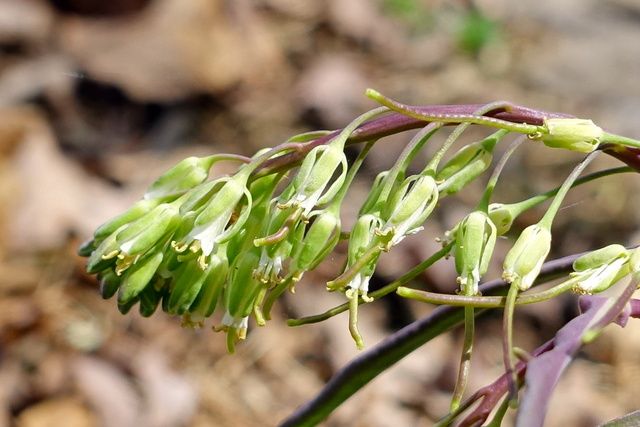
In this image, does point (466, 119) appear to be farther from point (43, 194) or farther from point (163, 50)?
point (163, 50)


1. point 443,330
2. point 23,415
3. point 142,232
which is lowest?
point 23,415

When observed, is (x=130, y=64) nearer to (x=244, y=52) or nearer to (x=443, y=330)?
(x=244, y=52)

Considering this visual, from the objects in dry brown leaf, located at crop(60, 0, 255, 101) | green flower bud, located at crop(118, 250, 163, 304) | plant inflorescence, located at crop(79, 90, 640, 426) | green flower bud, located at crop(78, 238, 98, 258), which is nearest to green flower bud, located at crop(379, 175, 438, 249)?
Result: plant inflorescence, located at crop(79, 90, 640, 426)

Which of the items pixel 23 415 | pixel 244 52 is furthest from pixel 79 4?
pixel 23 415

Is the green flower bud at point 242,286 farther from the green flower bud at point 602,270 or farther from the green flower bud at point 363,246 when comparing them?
the green flower bud at point 602,270

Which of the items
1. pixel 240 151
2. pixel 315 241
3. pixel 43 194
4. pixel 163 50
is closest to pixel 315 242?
pixel 315 241
